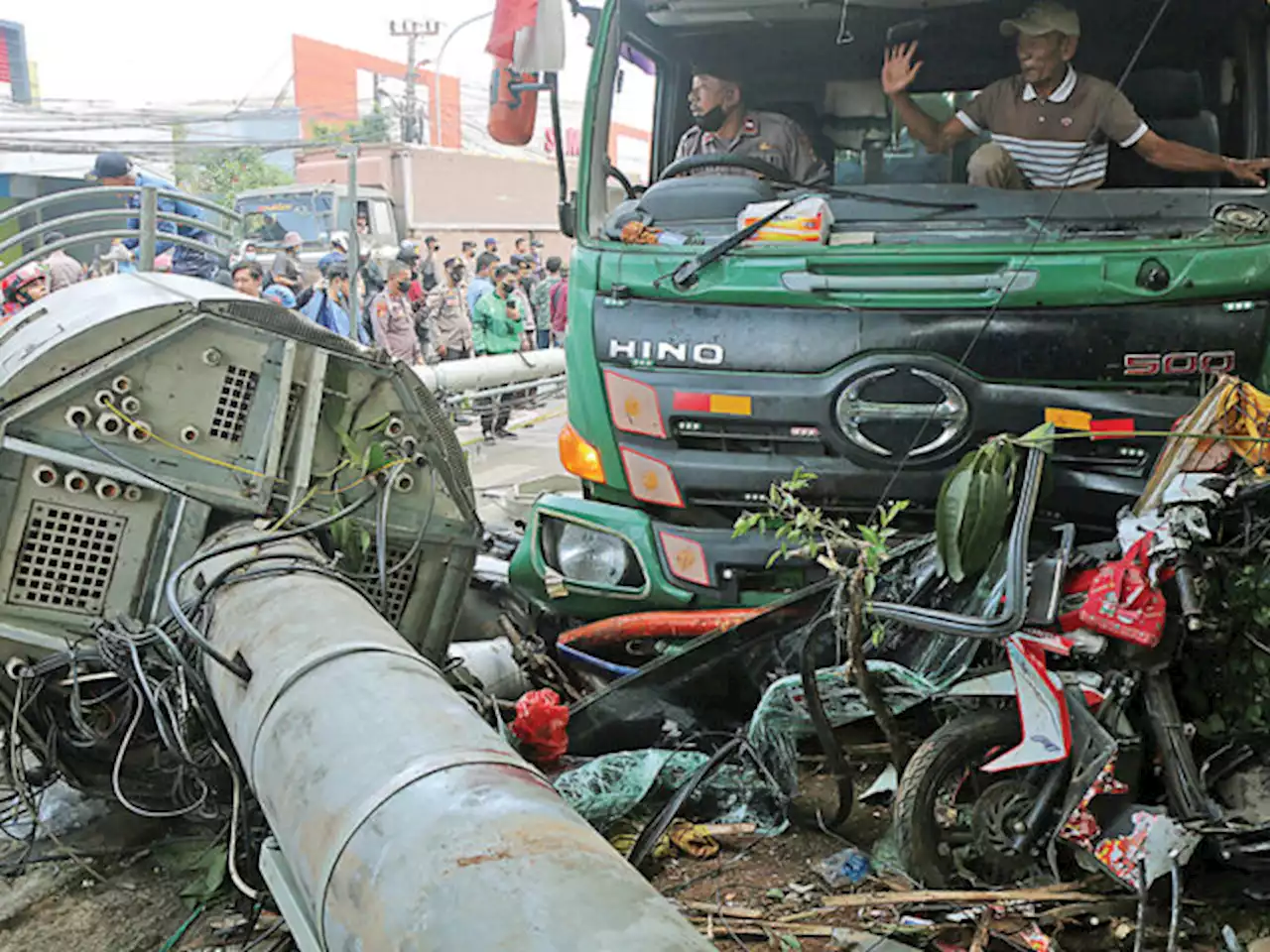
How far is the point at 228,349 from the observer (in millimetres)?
3385

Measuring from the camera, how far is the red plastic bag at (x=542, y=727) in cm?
372

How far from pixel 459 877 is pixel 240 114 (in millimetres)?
44173

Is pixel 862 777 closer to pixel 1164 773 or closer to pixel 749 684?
pixel 749 684

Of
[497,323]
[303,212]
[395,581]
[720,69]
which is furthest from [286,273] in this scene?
[303,212]

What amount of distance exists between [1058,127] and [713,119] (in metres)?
1.48

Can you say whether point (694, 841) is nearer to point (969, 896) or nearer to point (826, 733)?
point (826, 733)

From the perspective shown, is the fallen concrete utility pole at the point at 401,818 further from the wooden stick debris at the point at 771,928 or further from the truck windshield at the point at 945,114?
the truck windshield at the point at 945,114

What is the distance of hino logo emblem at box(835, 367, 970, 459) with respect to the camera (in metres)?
3.79

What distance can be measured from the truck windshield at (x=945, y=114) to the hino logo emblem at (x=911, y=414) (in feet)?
1.82

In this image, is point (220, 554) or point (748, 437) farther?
point (748, 437)

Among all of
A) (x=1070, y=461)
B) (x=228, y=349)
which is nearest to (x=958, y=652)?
(x=1070, y=461)

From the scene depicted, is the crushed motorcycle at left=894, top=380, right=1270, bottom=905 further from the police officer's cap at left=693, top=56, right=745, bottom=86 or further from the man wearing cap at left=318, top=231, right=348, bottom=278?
the man wearing cap at left=318, top=231, right=348, bottom=278

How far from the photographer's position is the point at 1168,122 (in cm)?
424

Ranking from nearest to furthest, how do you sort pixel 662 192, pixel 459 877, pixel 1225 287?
pixel 459 877, pixel 1225 287, pixel 662 192
